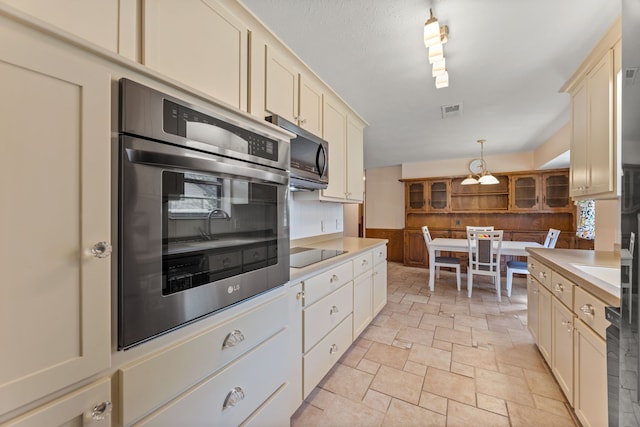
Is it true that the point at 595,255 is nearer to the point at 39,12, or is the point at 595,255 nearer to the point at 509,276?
the point at 509,276

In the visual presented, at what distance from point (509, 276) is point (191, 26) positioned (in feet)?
14.8

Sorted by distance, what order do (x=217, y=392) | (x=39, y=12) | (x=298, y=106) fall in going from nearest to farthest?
1. (x=39, y=12)
2. (x=217, y=392)
3. (x=298, y=106)

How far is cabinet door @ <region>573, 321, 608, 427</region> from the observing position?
111cm

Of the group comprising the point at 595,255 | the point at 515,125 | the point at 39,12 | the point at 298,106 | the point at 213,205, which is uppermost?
the point at 515,125

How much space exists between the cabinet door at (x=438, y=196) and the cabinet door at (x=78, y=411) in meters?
5.84

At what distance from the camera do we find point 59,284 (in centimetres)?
53

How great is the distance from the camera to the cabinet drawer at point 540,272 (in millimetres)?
1802

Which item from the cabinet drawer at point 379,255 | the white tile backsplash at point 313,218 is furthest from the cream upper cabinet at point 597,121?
the white tile backsplash at point 313,218

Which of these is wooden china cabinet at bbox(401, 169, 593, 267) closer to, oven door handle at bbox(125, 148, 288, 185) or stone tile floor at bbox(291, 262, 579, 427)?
stone tile floor at bbox(291, 262, 579, 427)

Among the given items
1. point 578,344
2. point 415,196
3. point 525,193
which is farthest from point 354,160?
point 525,193

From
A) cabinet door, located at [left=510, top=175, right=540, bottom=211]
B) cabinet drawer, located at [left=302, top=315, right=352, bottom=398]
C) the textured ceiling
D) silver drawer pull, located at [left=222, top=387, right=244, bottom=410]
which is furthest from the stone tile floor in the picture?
cabinet door, located at [left=510, top=175, right=540, bottom=211]

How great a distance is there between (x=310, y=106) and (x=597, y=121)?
6.44 ft

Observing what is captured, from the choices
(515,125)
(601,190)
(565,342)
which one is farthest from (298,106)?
(515,125)

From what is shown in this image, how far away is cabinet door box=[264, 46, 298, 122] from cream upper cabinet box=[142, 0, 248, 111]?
21cm
